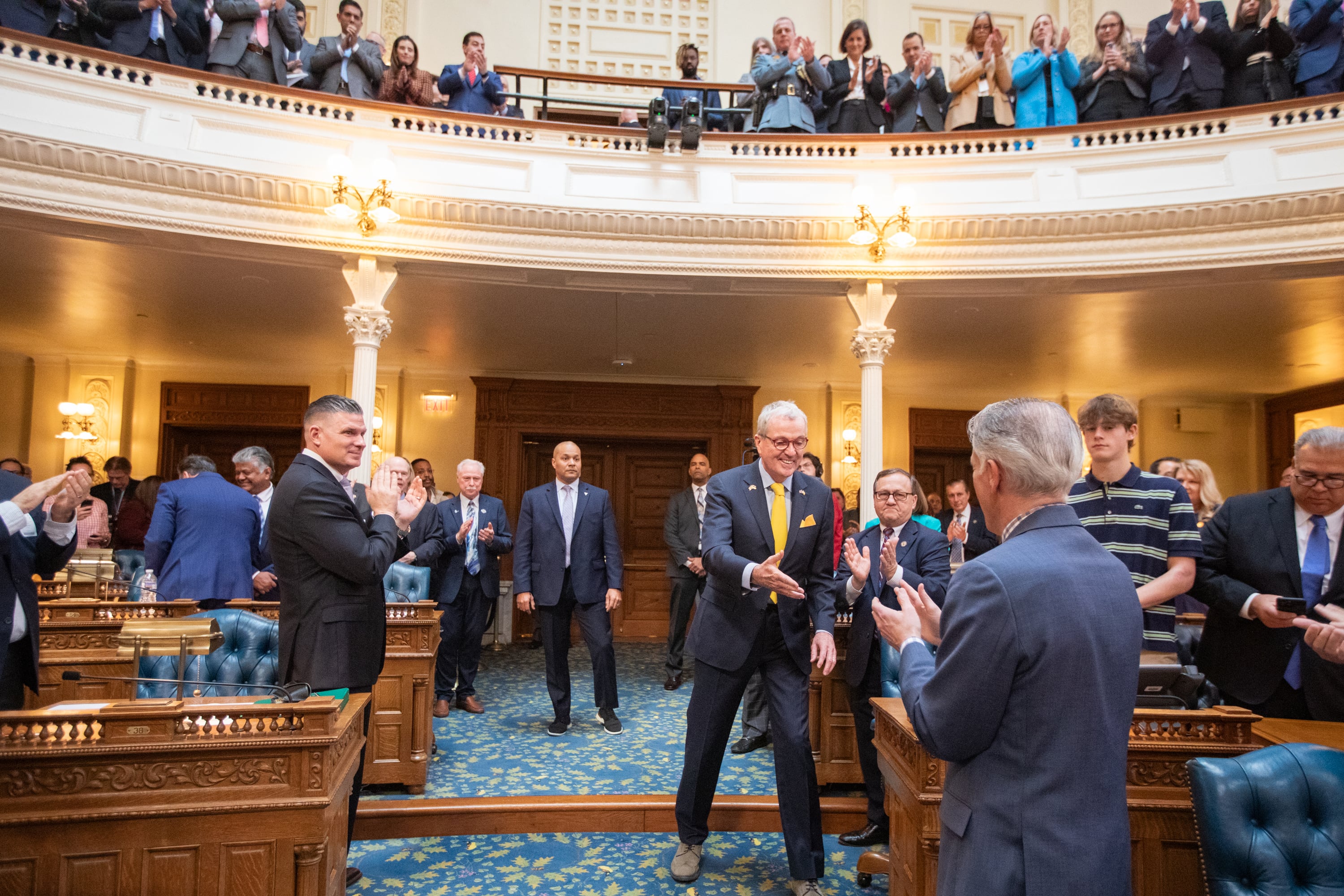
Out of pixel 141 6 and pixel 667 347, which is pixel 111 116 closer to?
pixel 141 6

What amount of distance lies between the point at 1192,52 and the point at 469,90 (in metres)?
5.74

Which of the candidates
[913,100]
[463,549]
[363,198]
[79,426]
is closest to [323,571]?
[463,549]

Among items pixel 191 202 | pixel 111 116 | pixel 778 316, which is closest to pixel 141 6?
pixel 111 116

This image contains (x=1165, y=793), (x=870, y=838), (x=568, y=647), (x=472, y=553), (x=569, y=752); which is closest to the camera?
(x=1165, y=793)

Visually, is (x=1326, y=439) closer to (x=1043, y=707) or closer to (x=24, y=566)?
(x=1043, y=707)

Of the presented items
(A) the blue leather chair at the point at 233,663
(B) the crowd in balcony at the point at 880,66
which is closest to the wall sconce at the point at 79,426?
(B) the crowd in balcony at the point at 880,66

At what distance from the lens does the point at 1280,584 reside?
2457 mm

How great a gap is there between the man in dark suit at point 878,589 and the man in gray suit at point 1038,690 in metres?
1.67

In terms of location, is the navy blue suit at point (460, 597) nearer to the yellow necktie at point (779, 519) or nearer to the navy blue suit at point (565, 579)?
the navy blue suit at point (565, 579)

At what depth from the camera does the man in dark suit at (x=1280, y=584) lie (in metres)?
2.36

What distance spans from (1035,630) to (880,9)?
34.0 feet

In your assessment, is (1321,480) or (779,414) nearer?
(1321,480)

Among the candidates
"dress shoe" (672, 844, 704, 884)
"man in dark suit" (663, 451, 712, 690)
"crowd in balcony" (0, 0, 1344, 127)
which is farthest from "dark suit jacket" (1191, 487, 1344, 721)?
"crowd in balcony" (0, 0, 1344, 127)

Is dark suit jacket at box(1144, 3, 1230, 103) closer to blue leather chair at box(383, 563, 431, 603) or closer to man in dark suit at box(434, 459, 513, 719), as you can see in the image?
man in dark suit at box(434, 459, 513, 719)
